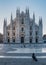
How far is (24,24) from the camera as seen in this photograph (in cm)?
6694

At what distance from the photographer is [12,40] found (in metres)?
65.3

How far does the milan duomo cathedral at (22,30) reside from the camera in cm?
6558

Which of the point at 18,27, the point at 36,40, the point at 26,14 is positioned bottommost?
the point at 36,40

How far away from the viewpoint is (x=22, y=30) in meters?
67.1

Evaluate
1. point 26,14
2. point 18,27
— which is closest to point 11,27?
point 18,27

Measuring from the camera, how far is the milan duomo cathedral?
65581 mm

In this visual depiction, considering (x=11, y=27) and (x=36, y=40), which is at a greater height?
(x=11, y=27)

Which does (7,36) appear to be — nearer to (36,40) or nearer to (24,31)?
(24,31)

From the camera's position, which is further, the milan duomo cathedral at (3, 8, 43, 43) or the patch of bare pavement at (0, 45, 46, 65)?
the milan duomo cathedral at (3, 8, 43, 43)
